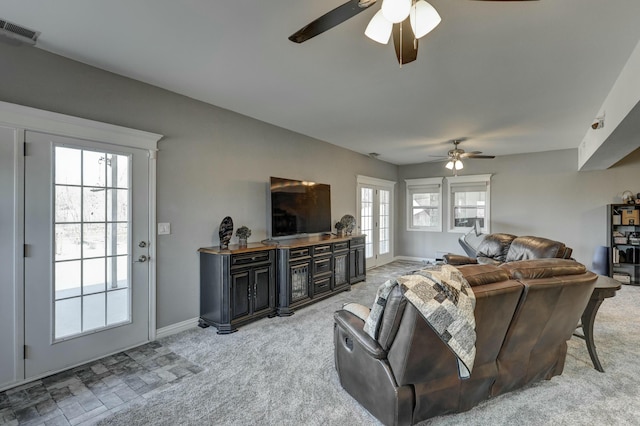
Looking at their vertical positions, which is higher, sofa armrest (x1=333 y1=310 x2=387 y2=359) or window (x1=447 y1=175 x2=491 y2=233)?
window (x1=447 y1=175 x2=491 y2=233)

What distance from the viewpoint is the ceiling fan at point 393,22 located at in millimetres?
1410

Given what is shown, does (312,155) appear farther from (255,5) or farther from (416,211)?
(416,211)

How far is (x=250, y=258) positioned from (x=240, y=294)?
425 millimetres

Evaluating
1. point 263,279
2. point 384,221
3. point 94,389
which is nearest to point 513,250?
point 384,221

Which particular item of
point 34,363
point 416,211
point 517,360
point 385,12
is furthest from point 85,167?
point 416,211

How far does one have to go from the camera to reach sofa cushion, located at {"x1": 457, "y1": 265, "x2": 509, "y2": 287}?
1746 millimetres

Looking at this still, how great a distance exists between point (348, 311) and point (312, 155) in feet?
11.7

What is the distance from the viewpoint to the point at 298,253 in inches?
162

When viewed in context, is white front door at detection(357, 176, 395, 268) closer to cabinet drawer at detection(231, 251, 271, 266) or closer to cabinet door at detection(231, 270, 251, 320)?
cabinet drawer at detection(231, 251, 271, 266)

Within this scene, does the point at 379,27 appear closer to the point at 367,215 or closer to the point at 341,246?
the point at 341,246

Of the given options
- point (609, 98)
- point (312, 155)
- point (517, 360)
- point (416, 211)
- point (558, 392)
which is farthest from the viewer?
point (416, 211)

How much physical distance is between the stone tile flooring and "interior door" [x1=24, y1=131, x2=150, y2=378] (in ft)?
0.61

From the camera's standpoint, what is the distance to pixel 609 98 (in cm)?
328

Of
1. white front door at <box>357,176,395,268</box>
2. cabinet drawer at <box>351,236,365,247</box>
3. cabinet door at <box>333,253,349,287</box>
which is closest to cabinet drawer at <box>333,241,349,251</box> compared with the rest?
cabinet door at <box>333,253,349,287</box>
